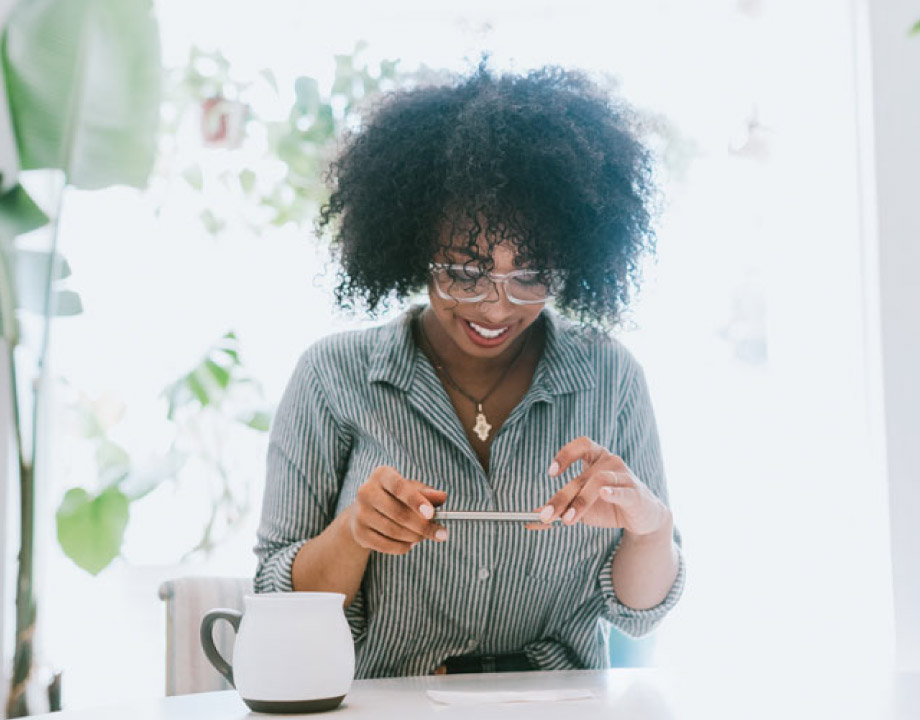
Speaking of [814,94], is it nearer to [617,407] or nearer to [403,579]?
[617,407]

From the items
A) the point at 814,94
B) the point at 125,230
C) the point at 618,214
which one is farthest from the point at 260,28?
the point at 618,214

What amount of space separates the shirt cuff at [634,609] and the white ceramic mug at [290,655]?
551 millimetres

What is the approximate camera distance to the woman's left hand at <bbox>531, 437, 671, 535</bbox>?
1132 millimetres

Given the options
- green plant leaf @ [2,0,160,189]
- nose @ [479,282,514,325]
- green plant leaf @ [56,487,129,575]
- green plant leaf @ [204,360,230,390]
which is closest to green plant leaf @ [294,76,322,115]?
green plant leaf @ [2,0,160,189]

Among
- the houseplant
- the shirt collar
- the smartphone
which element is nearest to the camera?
the smartphone

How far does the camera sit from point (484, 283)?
1315mm

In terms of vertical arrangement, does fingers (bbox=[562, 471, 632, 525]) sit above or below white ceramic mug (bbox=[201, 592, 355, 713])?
above

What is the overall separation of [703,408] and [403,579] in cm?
152

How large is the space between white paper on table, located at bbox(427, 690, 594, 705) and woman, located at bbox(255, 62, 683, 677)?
23 centimetres

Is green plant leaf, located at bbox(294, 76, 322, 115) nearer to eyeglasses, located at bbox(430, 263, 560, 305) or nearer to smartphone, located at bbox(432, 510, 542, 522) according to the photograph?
eyeglasses, located at bbox(430, 263, 560, 305)

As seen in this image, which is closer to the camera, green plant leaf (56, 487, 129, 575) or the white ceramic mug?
the white ceramic mug

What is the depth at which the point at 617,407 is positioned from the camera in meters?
1.53

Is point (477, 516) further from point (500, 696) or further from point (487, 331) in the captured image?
point (487, 331)

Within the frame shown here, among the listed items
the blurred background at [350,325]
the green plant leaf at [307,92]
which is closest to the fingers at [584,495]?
the blurred background at [350,325]
